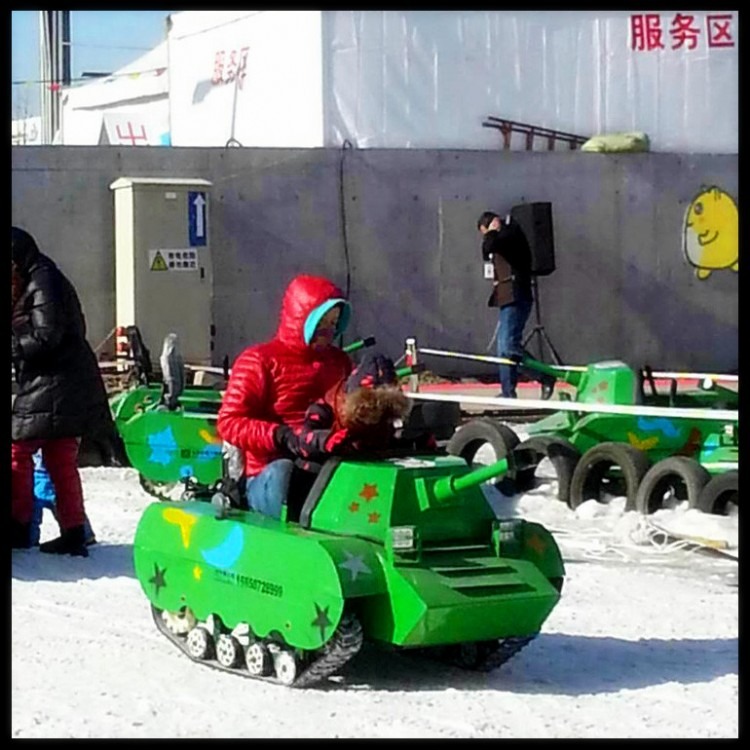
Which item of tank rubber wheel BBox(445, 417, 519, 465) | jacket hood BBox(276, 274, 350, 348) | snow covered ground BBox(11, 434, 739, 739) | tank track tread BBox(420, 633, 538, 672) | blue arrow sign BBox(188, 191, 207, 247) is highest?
blue arrow sign BBox(188, 191, 207, 247)

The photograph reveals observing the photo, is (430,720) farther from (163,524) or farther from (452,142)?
(452,142)

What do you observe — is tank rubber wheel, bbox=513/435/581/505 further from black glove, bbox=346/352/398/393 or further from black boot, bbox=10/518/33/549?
black glove, bbox=346/352/398/393

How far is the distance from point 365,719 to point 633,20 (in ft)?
51.9

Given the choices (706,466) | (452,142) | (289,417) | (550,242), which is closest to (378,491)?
(289,417)

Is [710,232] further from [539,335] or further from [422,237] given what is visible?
[422,237]

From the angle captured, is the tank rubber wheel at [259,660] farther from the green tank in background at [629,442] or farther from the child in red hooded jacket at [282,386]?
the green tank in background at [629,442]

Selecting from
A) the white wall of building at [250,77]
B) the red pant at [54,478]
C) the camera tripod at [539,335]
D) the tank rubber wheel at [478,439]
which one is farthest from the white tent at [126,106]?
the red pant at [54,478]

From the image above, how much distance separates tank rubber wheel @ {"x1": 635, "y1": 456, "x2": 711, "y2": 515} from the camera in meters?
9.12

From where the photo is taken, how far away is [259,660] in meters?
5.94

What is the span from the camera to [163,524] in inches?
255

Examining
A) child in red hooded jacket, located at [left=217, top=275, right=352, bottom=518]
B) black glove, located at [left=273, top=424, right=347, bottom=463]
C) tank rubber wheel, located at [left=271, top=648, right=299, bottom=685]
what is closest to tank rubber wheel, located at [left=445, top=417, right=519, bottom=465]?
child in red hooded jacket, located at [left=217, top=275, right=352, bottom=518]

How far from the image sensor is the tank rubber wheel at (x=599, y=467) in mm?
9586

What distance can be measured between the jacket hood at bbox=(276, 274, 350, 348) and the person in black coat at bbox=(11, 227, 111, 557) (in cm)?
173

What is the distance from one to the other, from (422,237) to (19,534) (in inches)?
392
